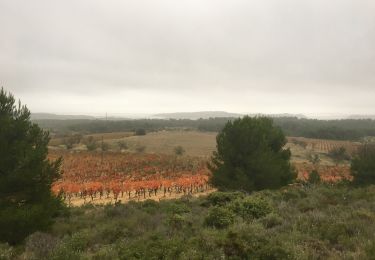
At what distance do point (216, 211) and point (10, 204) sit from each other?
6618 millimetres

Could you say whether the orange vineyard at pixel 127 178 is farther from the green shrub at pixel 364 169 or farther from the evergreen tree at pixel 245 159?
the green shrub at pixel 364 169

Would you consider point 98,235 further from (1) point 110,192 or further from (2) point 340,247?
(1) point 110,192

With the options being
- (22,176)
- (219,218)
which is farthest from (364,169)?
(22,176)

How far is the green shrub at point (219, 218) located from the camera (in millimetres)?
10695

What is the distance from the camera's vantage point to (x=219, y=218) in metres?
10.9

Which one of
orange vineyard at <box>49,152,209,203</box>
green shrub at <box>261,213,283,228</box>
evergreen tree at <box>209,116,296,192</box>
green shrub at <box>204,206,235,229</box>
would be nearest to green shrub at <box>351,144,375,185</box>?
evergreen tree at <box>209,116,296,192</box>

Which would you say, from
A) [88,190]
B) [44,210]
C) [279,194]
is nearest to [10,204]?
[44,210]

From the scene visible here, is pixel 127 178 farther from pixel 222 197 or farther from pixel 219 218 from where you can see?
pixel 219 218

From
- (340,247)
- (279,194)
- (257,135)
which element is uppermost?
(257,135)

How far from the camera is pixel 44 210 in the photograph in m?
11.6

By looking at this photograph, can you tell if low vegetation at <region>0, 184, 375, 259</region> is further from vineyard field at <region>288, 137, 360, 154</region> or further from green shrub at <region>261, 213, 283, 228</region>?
vineyard field at <region>288, 137, 360, 154</region>

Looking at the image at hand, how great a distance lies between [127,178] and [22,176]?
28815mm

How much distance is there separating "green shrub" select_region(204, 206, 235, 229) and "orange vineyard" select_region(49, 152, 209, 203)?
12213 millimetres

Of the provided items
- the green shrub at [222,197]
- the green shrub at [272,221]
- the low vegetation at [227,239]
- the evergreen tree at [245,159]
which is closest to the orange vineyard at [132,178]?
the evergreen tree at [245,159]
